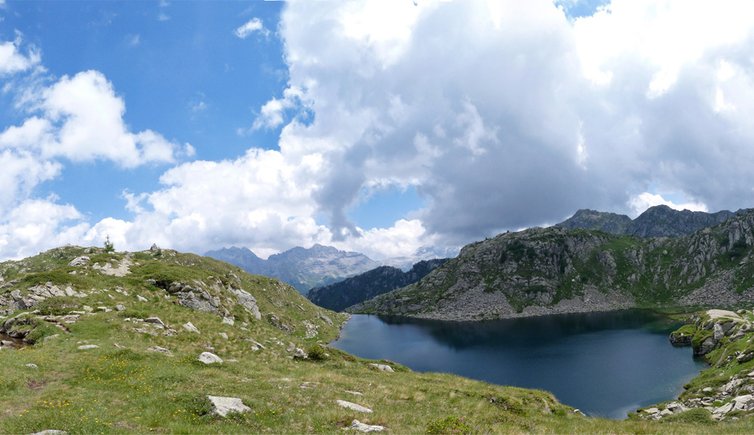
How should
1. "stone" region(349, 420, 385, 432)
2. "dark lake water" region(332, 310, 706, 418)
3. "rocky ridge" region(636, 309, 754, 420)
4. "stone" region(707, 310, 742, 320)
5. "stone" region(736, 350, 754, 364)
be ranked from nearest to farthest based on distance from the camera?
"stone" region(349, 420, 385, 432)
"rocky ridge" region(636, 309, 754, 420)
"stone" region(736, 350, 754, 364)
"dark lake water" region(332, 310, 706, 418)
"stone" region(707, 310, 742, 320)

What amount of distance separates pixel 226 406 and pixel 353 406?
7347 mm

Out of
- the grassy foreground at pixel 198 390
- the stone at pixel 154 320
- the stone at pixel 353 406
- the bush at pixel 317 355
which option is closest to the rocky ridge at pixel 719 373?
the grassy foreground at pixel 198 390

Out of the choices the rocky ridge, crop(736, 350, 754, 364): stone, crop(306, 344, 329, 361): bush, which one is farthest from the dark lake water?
crop(306, 344, 329, 361): bush

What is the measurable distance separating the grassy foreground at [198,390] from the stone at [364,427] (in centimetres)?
48

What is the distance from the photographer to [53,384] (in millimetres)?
24688

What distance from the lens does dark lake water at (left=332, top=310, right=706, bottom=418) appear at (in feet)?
282

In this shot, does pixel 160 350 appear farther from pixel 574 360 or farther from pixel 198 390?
pixel 574 360

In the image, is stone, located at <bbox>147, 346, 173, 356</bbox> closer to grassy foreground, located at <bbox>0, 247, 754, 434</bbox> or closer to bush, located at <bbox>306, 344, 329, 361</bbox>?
grassy foreground, located at <bbox>0, 247, 754, 434</bbox>

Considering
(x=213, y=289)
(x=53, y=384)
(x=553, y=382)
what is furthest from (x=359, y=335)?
(x=53, y=384)

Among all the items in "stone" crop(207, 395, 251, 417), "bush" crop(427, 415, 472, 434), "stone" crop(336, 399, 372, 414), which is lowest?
"stone" crop(336, 399, 372, 414)

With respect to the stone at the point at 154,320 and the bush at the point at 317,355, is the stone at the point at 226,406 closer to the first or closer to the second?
the bush at the point at 317,355

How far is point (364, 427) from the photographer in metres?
20.4

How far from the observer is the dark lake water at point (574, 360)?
85.8m

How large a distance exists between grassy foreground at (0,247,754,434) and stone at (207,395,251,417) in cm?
37
